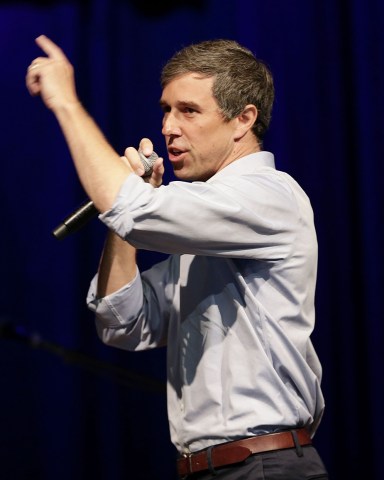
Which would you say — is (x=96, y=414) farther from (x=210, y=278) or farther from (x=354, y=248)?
(x=210, y=278)

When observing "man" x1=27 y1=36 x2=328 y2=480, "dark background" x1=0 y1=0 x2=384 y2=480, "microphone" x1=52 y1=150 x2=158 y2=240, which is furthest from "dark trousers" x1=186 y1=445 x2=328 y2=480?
"dark background" x1=0 y1=0 x2=384 y2=480

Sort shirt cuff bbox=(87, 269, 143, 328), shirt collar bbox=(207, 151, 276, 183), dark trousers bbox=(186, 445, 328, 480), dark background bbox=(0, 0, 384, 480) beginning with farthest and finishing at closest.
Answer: dark background bbox=(0, 0, 384, 480) < shirt cuff bbox=(87, 269, 143, 328) < shirt collar bbox=(207, 151, 276, 183) < dark trousers bbox=(186, 445, 328, 480)

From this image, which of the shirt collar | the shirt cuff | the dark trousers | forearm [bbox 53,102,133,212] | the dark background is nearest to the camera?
forearm [bbox 53,102,133,212]

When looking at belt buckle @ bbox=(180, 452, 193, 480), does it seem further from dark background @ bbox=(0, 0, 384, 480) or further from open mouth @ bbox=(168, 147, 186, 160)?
dark background @ bbox=(0, 0, 384, 480)

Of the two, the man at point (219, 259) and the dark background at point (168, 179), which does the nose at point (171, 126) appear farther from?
the dark background at point (168, 179)

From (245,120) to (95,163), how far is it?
0.55m

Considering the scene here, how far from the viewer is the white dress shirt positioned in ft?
5.26

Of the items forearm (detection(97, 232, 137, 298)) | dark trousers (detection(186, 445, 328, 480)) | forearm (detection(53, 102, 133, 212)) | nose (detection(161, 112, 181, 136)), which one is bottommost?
dark trousers (detection(186, 445, 328, 480))

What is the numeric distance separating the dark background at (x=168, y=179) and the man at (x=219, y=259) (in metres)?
0.99

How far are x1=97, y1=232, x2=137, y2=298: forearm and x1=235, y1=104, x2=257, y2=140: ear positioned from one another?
15.5 inches

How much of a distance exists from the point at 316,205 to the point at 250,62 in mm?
1054

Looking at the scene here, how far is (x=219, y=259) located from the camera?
6.07 feet

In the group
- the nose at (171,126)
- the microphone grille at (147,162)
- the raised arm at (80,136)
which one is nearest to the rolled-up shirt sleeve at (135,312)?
the microphone grille at (147,162)

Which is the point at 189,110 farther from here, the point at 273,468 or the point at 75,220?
the point at 273,468
